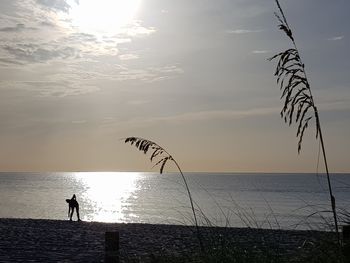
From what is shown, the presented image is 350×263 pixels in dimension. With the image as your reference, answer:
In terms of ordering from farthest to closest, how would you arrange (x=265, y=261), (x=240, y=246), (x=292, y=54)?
(x=240, y=246), (x=265, y=261), (x=292, y=54)

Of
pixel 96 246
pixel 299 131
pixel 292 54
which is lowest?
pixel 96 246

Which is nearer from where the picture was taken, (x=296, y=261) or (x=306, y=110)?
(x=306, y=110)

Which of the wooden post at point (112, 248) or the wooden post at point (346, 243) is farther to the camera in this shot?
the wooden post at point (112, 248)

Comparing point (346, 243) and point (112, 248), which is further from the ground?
point (346, 243)

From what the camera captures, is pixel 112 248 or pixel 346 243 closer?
pixel 346 243

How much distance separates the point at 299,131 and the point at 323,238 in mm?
1713

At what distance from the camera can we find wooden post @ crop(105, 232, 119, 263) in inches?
245

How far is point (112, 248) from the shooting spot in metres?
6.41

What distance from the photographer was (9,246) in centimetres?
1816

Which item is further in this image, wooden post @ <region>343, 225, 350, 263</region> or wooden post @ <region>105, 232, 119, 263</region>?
wooden post @ <region>105, 232, 119, 263</region>

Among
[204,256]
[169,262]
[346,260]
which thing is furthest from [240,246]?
[346,260]

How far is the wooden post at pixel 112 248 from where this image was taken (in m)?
6.23

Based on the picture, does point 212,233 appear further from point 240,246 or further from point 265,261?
point 265,261

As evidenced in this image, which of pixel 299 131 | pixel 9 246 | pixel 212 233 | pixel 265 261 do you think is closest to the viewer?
pixel 299 131
